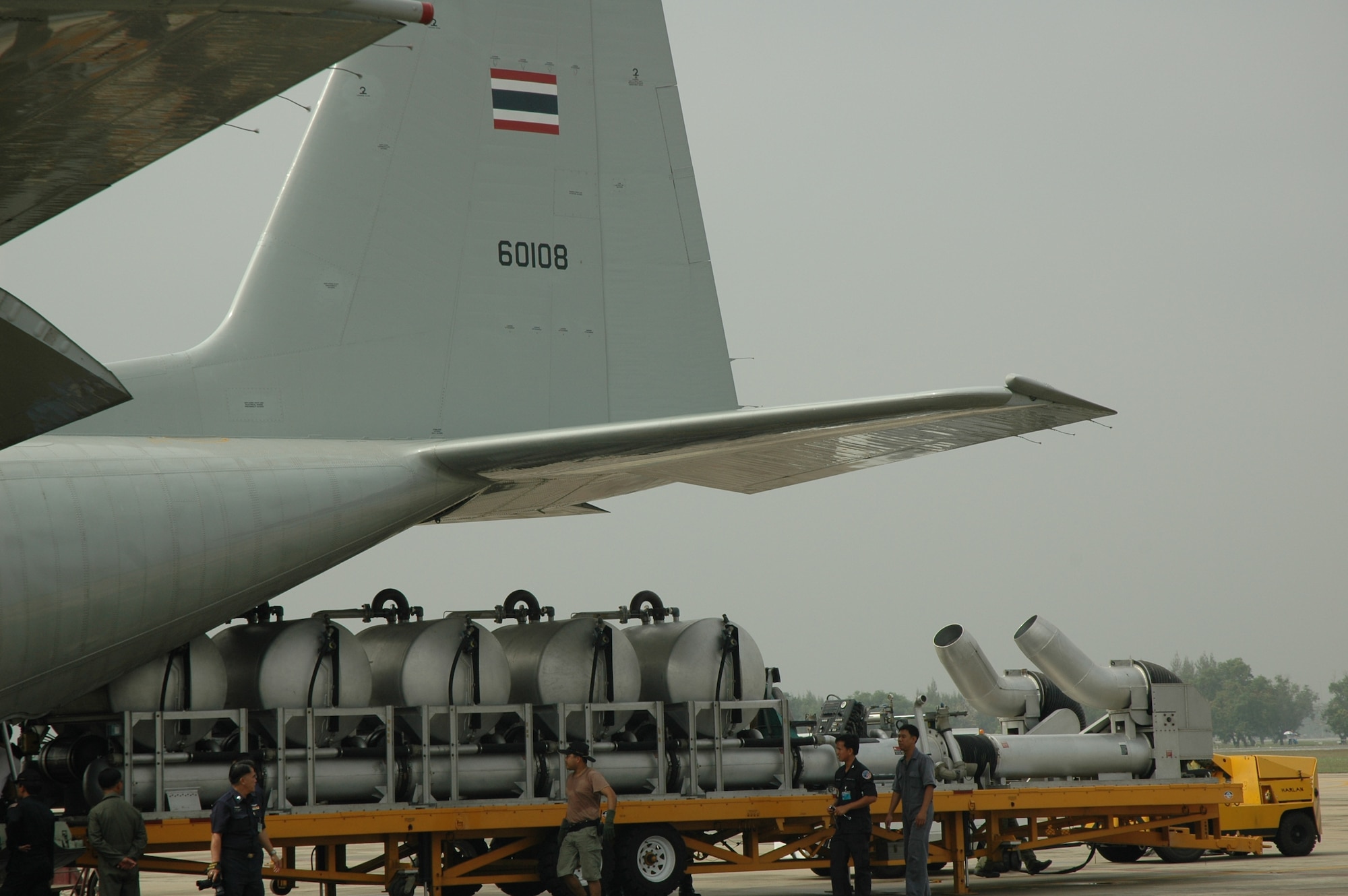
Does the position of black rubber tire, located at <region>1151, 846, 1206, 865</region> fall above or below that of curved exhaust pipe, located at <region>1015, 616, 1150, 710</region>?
below

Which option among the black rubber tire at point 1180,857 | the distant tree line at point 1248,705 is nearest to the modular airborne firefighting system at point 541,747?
the black rubber tire at point 1180,857

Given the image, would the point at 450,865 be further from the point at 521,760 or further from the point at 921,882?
the point at 921,882

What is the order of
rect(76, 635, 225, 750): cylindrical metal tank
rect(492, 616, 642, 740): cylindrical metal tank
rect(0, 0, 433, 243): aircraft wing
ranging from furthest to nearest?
1. rect(492, 616, 642, 740): cylindrical metal tank
2. rect(76, 635, 225, 750): cylindrical metal tank
3. rect(0, 0, 433, 243): aircraft wing

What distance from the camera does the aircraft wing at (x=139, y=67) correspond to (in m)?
4.46

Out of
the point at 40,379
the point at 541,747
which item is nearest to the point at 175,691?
the point at 541,747

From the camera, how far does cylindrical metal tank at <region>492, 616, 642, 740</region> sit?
40.2 feet

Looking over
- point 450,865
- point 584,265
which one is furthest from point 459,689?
A: point 584,265

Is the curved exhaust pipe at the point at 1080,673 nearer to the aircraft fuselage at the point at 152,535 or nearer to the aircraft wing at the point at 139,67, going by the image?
the aircraft fuselage at the point at 152,535

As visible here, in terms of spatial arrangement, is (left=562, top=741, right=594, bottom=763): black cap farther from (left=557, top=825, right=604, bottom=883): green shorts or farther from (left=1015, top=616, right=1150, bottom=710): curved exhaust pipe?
(left=1015, top=616, right=1150, bottom=710): curved exhaust pipe

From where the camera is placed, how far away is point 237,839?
9367mm

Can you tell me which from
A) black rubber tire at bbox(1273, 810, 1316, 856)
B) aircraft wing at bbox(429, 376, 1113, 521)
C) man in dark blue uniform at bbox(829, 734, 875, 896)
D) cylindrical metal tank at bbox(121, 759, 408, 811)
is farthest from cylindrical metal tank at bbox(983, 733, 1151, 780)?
cylindrical metal tank at bbox(121, 759, 408, 811)

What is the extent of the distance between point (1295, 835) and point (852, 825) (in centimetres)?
944

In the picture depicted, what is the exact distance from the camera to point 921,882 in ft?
37.8

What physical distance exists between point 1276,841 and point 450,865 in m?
11.7
